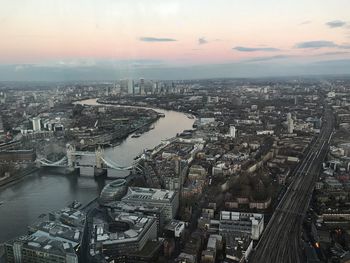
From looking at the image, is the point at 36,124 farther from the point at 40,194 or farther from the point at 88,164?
the point at 40,194

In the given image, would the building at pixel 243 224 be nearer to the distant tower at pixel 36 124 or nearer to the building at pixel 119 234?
the building at pixel 119 234

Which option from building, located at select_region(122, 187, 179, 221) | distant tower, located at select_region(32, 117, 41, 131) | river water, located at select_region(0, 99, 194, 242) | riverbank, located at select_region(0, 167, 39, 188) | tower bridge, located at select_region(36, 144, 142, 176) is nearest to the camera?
river water, located at select_region(0, 99, 194, 242)

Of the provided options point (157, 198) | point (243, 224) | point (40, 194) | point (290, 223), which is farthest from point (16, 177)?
point (290, 223)

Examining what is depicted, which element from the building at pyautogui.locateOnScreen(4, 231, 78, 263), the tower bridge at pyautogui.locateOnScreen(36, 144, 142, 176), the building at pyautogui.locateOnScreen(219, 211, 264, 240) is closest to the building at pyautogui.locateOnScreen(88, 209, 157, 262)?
the building at pyautogui.locateOnScreen(4, 231, 78, 263)

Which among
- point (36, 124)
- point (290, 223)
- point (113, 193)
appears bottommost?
point (290, 223)

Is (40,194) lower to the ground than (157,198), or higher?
lower

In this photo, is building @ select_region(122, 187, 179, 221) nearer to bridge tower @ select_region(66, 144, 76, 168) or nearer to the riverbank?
the riverbank
